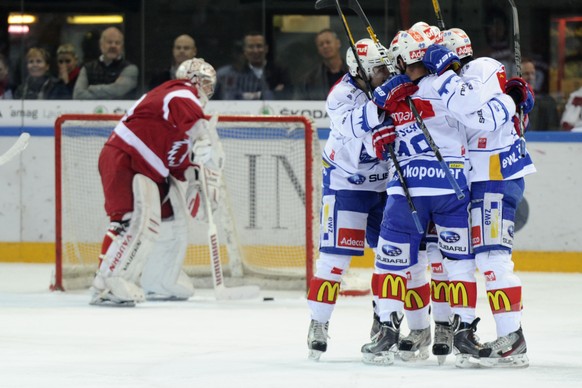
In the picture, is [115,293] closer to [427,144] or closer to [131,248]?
[131,248]

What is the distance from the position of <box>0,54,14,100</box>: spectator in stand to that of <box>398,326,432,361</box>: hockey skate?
5145 mm

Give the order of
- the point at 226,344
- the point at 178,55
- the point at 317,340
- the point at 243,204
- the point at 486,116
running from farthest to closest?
the point at 178,55 < the point at 243,204 < the point at 226,344 < the point at 317,340 < the point at 486,116

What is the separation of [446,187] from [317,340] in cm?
78

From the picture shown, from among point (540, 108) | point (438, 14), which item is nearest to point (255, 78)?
point (540, 108)

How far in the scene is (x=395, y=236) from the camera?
5508 millimetres

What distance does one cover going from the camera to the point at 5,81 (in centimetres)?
1027

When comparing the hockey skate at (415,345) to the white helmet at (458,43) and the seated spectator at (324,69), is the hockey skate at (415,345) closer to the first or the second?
the white helmet at (458,43)

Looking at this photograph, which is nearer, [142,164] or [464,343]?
[464,343]

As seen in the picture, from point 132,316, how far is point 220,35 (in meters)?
3.19

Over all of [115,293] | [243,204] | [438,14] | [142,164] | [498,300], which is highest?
[438,14]

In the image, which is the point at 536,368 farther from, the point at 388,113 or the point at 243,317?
the point at 243,317

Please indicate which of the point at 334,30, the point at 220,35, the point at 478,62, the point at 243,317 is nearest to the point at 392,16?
the point at 334,30

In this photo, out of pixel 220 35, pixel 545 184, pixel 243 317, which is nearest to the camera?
pixel 243 317

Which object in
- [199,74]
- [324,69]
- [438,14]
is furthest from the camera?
[324,69]
